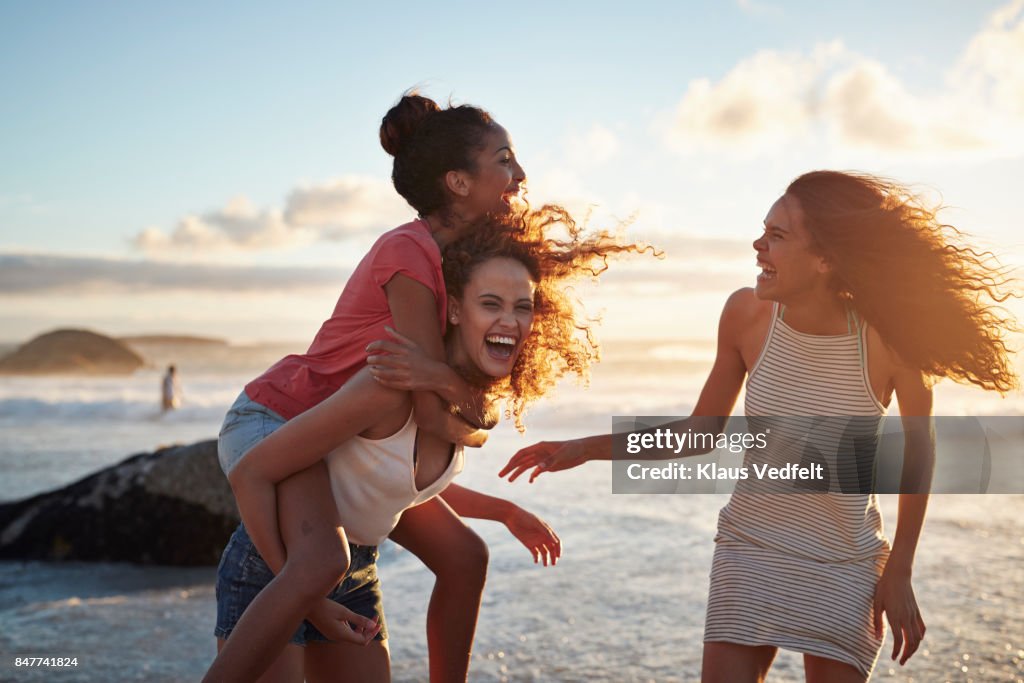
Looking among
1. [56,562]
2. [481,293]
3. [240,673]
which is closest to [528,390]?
[481,293]

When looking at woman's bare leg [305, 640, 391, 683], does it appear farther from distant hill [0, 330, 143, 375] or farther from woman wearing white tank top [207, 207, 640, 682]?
distant hill [0, 330, 143, 375]

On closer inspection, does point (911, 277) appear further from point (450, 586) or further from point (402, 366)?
point (450, 586)

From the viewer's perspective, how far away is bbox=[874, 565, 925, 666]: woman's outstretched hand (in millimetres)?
3107

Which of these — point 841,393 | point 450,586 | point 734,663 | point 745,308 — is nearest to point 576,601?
point 450,586

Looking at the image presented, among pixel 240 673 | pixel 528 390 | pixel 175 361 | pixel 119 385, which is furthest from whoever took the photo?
pixel 175 361

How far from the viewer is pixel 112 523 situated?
25.4 feet

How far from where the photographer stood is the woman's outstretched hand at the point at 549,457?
3.40 metres

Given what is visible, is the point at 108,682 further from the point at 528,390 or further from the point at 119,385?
the point at 119,385

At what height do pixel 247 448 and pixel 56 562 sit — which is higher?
pixel 247 448

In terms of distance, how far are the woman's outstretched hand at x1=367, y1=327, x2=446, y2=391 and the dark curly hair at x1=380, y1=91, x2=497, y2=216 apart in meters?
0.81

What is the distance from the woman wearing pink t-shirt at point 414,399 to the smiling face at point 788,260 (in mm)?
1003

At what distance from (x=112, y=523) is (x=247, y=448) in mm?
5298

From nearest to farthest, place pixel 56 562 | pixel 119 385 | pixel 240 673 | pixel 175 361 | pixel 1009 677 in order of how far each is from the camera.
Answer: pixel 240 673 → pixel 1009 677 → pixel 56 562 → pixel 119 385 → pixel 175 361

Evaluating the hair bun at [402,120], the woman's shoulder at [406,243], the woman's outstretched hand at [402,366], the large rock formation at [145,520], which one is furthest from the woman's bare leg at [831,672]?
the large rock formation at [145,520]
